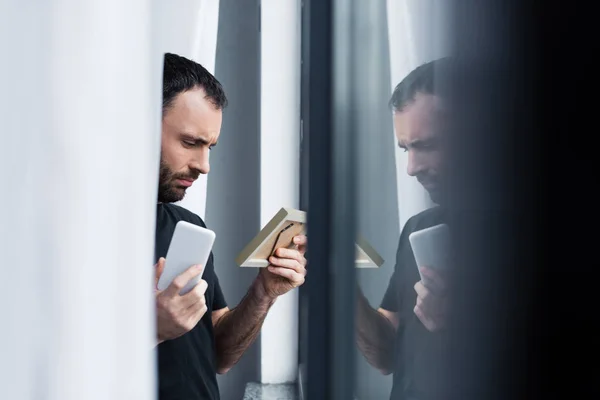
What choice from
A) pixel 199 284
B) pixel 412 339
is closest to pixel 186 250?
pixel 199 284

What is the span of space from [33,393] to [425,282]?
299 mm

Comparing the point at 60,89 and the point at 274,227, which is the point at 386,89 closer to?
the point at 60,89

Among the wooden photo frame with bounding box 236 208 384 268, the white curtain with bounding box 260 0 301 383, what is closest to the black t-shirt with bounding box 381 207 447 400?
the wooden photo frame with bounding box 236 208 384 268

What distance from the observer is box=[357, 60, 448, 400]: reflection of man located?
255 millimetres

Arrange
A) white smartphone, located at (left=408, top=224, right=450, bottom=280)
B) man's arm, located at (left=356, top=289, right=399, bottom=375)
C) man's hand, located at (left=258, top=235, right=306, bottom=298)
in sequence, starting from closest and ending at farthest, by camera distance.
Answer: white smartphone, located at (left=408, top=224, right=450, bottom=280), man's arm, located at (left=356, top=289, right=399, bottom=375), man's hand, located at (left=258, top=235, right=306, bottom=298)

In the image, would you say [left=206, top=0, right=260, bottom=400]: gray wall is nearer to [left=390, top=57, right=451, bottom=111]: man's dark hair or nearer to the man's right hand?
the man's right hand

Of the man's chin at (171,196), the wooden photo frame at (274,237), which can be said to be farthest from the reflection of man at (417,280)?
the man's chin at (171,196)

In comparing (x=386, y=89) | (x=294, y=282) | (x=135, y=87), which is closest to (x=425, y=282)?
(x=386, y=89)

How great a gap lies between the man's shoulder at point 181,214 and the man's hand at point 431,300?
3.38 feet

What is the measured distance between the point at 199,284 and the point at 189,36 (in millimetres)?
406

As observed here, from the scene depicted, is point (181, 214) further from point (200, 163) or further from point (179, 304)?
point (179, 304)

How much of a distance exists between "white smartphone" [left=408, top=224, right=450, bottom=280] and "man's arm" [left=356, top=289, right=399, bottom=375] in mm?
98

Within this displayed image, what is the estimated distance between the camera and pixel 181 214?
130 cm

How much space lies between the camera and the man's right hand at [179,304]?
104cm
